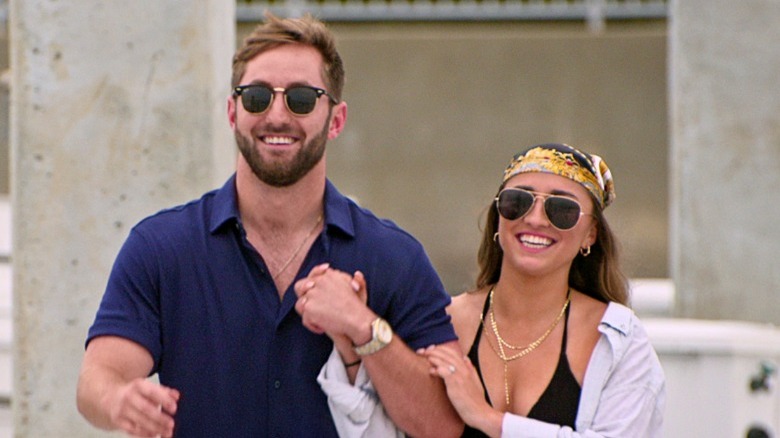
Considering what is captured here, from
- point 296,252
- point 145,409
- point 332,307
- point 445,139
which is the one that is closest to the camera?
point 145,409

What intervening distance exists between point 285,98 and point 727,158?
480cm

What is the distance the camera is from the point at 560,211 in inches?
130

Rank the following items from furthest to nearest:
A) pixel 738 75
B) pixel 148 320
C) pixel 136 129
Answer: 1. pixel 738 75
2. pixel 136 129
3. pixel 148 320

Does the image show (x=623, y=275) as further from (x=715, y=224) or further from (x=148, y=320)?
(x=715, y=224)

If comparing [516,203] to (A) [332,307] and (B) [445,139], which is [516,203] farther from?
(B) [445,139]

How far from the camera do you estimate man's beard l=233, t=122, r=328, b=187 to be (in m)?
3.10

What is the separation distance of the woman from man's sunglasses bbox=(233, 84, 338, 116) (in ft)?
1.71

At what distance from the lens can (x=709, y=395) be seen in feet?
18.0

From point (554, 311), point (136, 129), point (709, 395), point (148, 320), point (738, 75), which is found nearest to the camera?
point (148, 320)

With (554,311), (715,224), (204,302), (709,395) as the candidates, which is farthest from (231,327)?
(715,224)

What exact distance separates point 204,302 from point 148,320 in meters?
0.13

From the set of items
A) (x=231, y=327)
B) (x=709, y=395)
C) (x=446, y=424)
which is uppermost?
(x=231, y=327)

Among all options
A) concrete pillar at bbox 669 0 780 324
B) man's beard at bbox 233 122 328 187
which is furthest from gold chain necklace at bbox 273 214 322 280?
concrete pillar at bbox 669 0 780 324

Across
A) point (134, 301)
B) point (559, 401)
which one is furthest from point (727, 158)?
point (134, 301)
